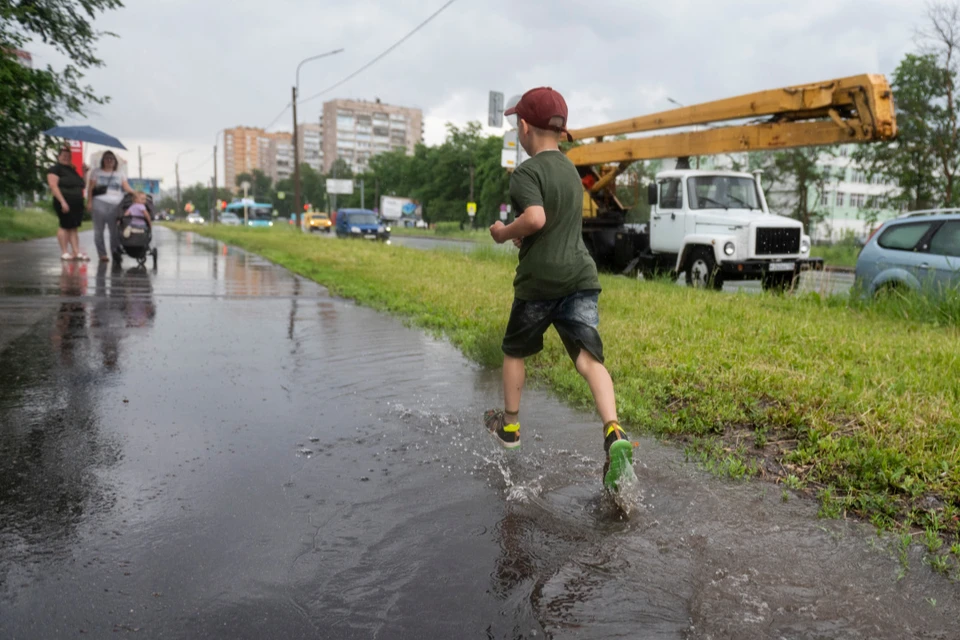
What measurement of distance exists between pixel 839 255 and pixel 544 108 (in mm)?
31827

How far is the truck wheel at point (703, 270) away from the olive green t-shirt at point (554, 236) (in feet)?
33.6

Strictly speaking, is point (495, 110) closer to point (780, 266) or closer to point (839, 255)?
point (780, 266)

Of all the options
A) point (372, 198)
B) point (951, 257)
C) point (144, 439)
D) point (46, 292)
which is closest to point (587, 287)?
point (144, 439)

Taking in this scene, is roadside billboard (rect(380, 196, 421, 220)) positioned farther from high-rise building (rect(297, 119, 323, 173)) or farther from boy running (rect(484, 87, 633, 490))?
boy running (rect(484, 87, 633, 490))

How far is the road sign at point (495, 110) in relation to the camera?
585 inches

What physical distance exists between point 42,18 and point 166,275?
8520 mm

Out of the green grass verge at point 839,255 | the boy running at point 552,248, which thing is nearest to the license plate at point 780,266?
the boy running at point 552,248

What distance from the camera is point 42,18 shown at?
17.5m

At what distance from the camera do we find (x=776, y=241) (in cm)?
1362

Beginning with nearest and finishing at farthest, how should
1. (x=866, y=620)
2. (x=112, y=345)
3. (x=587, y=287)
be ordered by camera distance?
(x=866, y=620) < (x=587, y=287) < (x=112, y=345)

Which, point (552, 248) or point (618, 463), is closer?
point (618, 463)

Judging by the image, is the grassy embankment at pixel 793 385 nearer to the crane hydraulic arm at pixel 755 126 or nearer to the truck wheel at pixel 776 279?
the truck wheel at pixel 776 279

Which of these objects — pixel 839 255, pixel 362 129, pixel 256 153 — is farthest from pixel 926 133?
pixel 256 153

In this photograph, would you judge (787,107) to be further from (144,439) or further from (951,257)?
(144,439)
